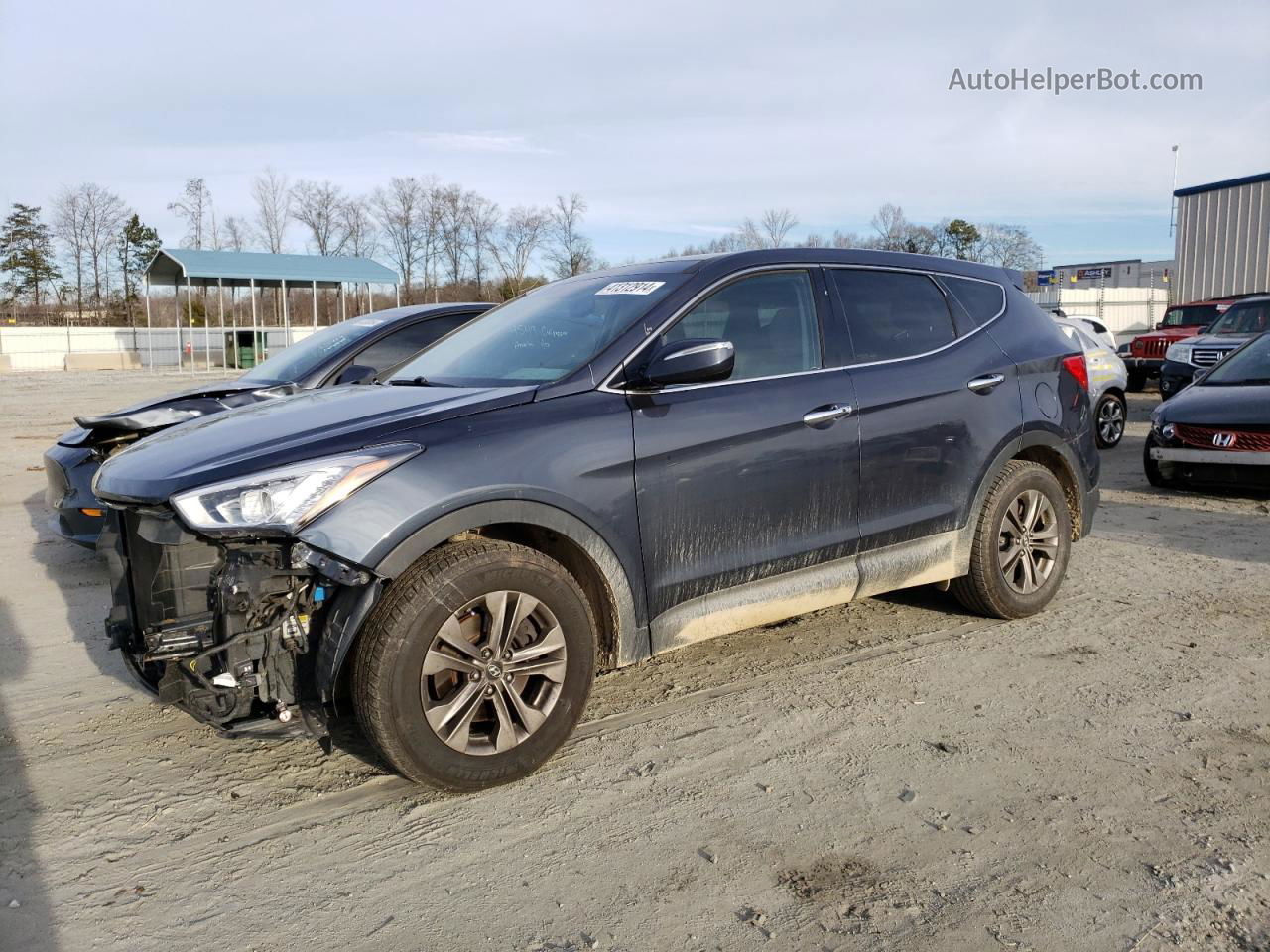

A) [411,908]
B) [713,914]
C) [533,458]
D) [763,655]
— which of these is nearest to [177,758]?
[411,908]

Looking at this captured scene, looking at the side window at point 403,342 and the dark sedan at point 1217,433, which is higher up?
the side window at point 403,342

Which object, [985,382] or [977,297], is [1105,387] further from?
[985,382]

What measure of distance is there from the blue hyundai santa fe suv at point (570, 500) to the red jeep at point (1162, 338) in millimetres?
14197

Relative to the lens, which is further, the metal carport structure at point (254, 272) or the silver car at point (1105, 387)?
the metal carport structure at point (254, 272)

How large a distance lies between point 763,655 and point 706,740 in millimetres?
1045

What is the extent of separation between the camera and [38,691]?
4566mm

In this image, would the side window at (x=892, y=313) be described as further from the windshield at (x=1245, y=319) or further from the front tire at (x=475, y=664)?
the windshield at (x=1245, y=319)

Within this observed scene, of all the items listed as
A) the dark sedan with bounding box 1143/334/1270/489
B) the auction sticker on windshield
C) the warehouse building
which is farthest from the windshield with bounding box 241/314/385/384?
the warehouse building

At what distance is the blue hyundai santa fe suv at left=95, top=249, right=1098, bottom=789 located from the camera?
3.23m

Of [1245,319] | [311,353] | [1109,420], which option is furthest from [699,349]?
[1245,319]

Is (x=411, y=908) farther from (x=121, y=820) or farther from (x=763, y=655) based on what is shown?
(x=763, y=655)

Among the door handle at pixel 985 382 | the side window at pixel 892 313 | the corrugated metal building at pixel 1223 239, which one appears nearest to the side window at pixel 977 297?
the side window at pixel 892 313

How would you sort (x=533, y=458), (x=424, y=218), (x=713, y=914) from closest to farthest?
(x=713, y=914), (x=533, y=458), (x=424, y=218)

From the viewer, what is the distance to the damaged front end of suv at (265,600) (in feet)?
10.4
